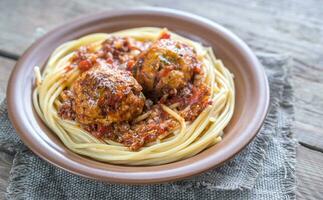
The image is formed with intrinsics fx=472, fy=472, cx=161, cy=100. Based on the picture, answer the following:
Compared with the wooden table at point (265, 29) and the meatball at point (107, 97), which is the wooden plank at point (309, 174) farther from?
the meatball at point (107, 97)

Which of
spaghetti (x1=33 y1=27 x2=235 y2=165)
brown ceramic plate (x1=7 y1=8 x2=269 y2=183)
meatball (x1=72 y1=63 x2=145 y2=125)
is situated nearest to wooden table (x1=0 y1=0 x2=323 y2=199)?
brown ceramic plate (x1=7 y1=8 x2=269 y2=183)

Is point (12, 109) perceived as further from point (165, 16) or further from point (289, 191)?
point (289, 191)

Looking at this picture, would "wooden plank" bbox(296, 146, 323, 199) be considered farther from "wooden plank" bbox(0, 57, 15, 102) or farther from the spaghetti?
"wooden plank" bbox(0, 57, 15, 102)

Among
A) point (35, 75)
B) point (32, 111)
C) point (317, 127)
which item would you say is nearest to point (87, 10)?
point (35, 75)

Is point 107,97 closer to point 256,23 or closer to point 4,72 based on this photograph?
point 4,72

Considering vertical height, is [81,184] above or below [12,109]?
below

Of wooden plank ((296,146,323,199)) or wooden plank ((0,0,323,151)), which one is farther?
wooden plank ((0,0,323,151))

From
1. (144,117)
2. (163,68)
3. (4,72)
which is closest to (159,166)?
(144,117)
